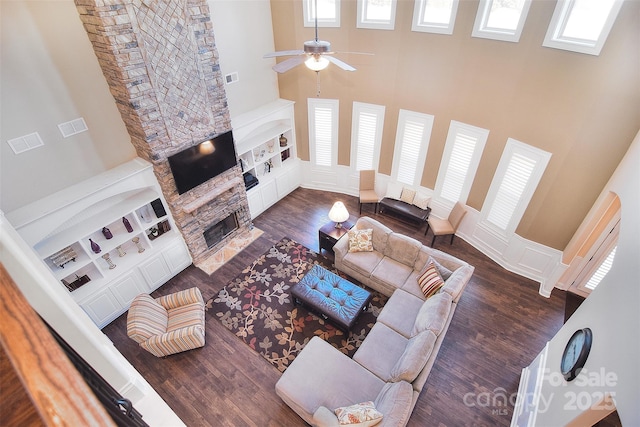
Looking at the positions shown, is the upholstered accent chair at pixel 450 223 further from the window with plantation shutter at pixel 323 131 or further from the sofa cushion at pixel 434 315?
the window with plantation shutter at pixel 323 131

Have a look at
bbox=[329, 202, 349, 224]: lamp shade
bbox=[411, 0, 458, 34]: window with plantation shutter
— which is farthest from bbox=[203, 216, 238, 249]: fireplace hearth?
bbox=[411, 0, 458, 34]: window with plantation shutter

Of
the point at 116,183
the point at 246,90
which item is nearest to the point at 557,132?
the point at 246,90

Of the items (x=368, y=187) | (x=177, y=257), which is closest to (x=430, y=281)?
(x=368, y=187)

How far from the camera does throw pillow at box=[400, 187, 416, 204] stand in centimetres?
804

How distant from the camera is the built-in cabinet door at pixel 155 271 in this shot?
6377 millimetres

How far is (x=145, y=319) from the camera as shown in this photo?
5184 millimetres

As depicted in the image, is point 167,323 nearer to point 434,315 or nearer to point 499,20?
point 434,315

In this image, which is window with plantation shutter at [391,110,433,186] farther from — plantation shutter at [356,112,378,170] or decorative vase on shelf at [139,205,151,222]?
decorative vase on shelf at [139,205,151,222]

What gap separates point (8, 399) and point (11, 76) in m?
5.65

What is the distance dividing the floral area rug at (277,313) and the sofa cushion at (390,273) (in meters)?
0.40

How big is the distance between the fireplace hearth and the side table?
214cm

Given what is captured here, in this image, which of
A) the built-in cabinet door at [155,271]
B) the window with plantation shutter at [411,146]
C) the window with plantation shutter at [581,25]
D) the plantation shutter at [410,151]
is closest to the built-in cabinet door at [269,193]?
the built-in cabinet door at [155,271]

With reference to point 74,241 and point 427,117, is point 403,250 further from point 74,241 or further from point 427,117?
point 74,241

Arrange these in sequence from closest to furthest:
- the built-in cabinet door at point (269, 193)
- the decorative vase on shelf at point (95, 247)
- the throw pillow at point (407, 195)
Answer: the decorative vase on shelf at point (95, 247) → the throw pillow at point (407, 195) → the built-in cabinet door at point (269, 193)
